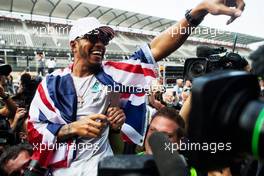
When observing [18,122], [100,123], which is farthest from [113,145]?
[18,122]

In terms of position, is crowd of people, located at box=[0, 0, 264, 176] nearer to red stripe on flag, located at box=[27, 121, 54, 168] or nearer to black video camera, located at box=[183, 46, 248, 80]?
red stripe on flag, located at box=[27, 121, 54, 168]

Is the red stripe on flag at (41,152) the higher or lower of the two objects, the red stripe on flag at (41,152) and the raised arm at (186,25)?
the lower

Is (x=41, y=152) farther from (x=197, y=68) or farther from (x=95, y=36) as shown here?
(x=197, y=68)

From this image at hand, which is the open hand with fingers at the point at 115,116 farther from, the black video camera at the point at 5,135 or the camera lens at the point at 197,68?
the black video camera at the point at 5,135

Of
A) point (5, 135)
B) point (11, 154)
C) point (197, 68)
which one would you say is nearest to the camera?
point (197, 68)

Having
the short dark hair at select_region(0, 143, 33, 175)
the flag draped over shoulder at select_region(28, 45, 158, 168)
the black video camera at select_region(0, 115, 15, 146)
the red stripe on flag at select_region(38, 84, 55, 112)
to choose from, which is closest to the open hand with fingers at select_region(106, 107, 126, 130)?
the flag draped over shoulder at select_region(28, 45, 158, 168)

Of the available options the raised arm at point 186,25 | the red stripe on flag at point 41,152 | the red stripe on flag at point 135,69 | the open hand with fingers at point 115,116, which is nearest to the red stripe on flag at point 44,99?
the red stripe on flag at point 41,152

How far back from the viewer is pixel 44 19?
783 inches

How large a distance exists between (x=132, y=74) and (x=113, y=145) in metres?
0.38

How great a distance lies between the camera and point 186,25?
1535 millimetres

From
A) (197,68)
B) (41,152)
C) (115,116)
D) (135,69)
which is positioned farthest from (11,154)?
(197,68)

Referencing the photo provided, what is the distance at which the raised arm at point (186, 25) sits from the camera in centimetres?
114

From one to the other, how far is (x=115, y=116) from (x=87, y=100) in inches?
6.8

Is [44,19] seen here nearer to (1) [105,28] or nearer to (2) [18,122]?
(2) [18,122]
